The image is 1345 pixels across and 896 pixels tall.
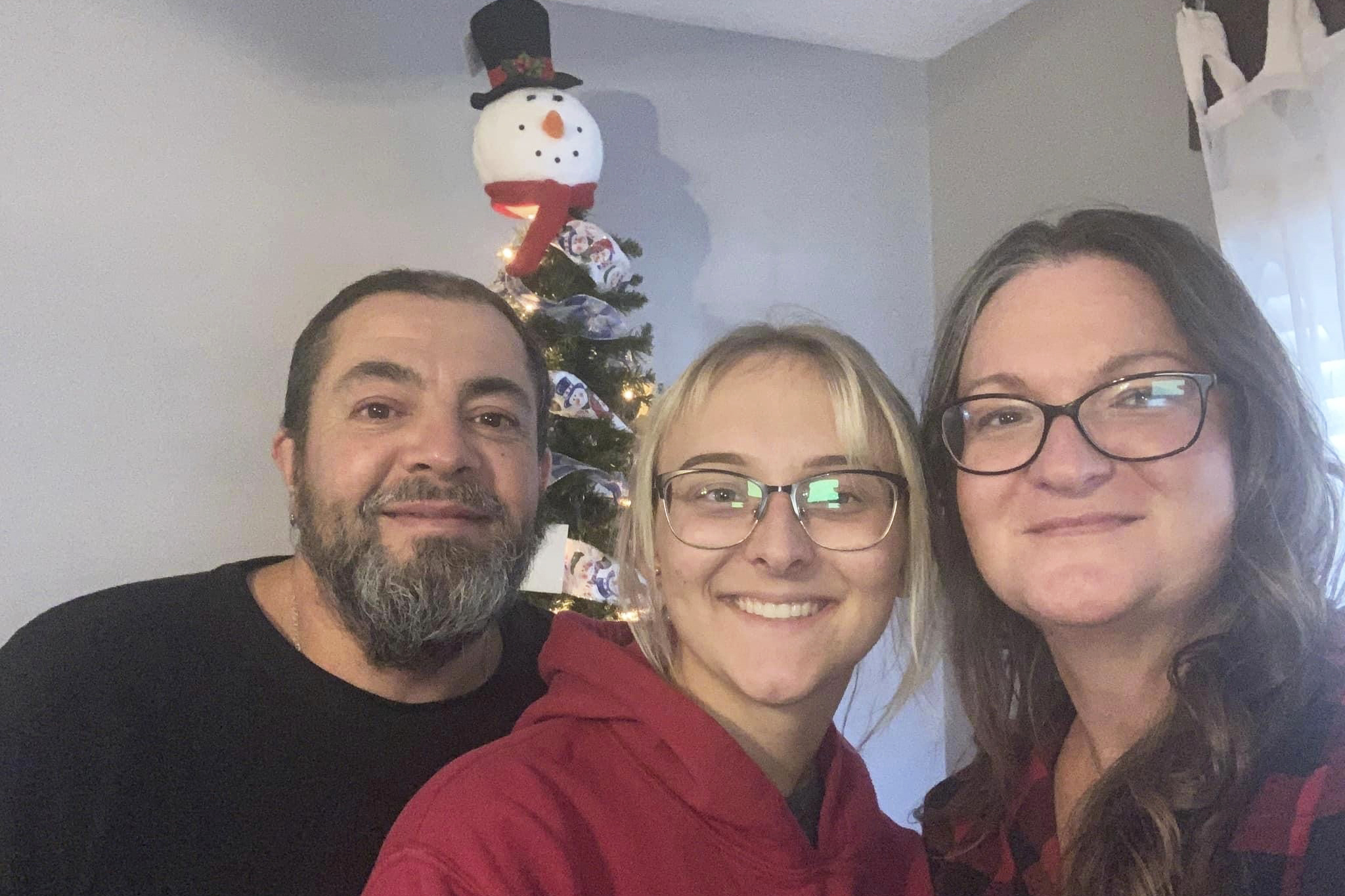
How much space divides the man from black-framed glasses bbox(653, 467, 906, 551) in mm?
481

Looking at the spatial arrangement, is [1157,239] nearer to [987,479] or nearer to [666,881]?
[987,479]

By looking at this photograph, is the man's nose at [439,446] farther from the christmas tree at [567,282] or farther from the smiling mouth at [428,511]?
the christmas tree at [567,282]

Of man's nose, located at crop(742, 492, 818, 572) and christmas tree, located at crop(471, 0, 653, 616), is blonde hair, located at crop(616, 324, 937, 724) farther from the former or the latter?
christmas tree, located at crop(471, 0, 653, 616)

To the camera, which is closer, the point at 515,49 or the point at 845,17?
the point at 515,49

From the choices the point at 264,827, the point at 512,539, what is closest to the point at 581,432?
the point at 512,539

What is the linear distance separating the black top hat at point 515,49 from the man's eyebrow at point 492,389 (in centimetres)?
100

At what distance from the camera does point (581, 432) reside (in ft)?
6.73

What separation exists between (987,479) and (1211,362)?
0.87ft

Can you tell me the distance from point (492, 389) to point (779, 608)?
2.19ft

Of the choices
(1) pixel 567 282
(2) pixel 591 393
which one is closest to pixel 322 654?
(2) pixel 591 393

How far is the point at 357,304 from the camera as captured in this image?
63.4 inches

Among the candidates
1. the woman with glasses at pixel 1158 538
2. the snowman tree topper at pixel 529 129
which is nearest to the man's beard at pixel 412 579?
the woman with glasses at pixel 1158 538

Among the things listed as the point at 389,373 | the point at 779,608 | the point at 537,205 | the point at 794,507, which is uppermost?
the point at 537,205

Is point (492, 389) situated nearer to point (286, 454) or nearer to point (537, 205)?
point (286, 454)
